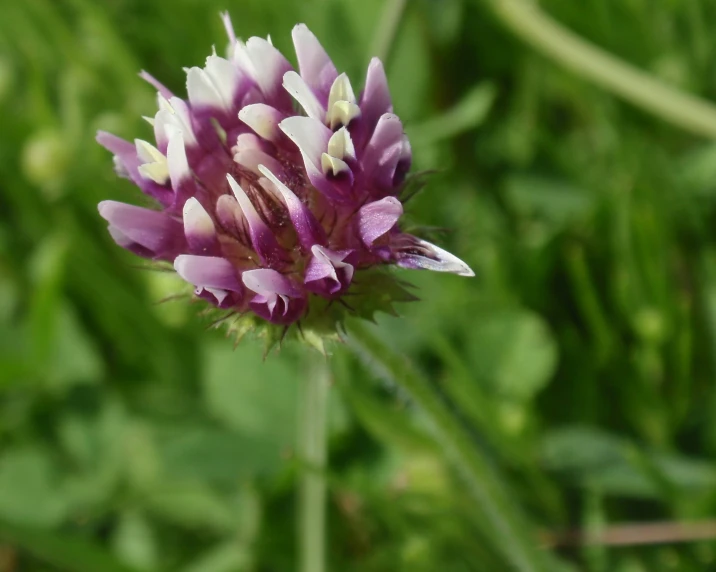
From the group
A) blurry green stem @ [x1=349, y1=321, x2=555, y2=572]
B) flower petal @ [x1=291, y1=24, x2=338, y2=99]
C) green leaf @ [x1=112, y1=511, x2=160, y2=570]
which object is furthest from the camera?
green leaf @ [x1=112, y1=511, x2=160, y2=570]

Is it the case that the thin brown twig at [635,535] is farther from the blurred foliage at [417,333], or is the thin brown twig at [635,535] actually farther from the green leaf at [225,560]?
the green leaf at [225,560]

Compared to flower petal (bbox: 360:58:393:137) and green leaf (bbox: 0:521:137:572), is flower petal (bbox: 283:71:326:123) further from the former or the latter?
green leaf (bbox: 0:521:137:572)

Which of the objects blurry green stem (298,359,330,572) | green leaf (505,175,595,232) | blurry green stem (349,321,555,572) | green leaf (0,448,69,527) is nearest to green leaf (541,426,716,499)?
blurry green stem (349,321,555,572)

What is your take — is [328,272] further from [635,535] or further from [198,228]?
[635,535]

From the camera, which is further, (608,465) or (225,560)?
(225,560)

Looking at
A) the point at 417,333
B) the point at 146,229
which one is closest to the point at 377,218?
the point at 146,229

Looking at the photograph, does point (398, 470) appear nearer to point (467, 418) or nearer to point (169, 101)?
point (467, 418)

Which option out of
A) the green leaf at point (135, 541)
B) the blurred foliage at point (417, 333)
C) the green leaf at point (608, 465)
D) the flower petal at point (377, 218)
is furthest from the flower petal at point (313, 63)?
the green leaf at point (135, 541)
